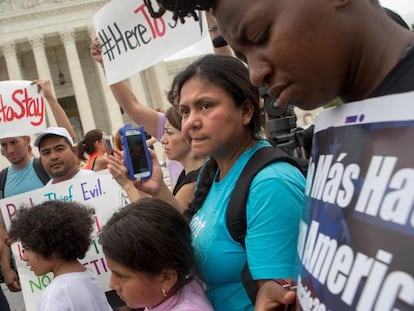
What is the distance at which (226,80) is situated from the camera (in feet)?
5.74

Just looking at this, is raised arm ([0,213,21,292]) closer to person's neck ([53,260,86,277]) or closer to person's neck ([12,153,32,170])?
person's neck ([12,153,32,170])

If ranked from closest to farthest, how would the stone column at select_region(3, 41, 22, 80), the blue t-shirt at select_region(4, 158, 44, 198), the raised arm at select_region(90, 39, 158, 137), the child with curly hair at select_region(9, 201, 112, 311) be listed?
1. the child with curly hair at select_region(9, 201, 112, 311)
2. the raised arm at select_region(90, 39, 158, 137)
3. the blue t-shirt at select_region(4, 158, 44, 198)
4. the stone column at select_region(3, 41, 22, 80)

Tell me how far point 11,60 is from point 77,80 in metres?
4.86

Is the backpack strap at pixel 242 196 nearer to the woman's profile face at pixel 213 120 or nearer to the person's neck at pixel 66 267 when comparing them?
the woman's profile face at pixel 213 120

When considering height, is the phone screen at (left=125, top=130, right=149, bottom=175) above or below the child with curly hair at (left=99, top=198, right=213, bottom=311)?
above

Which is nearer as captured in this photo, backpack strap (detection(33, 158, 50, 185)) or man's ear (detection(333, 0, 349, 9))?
man's ear (detection(333, 0, 349, 9))

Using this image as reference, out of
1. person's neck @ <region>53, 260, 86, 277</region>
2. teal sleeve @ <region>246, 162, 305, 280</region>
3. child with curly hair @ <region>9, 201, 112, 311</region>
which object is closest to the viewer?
teal sleeve @ <region>246, 162, 305, 280</region>

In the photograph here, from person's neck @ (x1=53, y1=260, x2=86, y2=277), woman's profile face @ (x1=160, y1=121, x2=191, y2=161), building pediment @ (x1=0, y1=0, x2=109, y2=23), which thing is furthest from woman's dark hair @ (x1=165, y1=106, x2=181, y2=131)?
building pediment @ (x1=0, y1=0, x2=109, y2=23)

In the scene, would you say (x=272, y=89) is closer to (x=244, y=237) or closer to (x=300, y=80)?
(x=300, y=80)

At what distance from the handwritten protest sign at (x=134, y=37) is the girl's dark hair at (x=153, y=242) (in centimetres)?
188

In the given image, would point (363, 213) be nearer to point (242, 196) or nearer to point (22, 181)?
point (242, 196)

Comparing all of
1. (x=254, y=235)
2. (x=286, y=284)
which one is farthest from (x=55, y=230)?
(x=286, y=284)

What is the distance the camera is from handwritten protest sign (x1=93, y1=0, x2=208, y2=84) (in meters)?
3.43

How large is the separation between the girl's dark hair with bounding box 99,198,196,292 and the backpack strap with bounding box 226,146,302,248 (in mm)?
270
